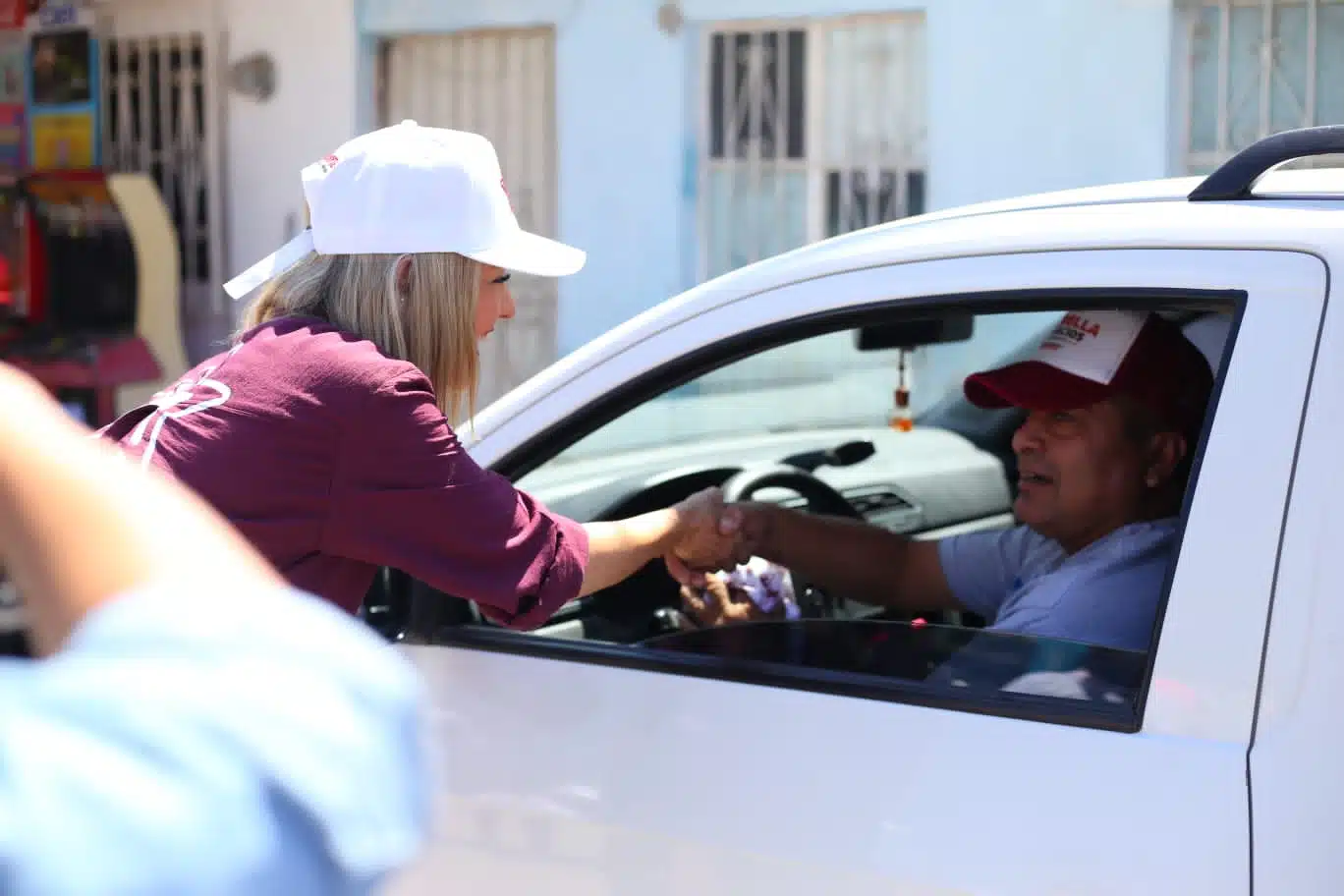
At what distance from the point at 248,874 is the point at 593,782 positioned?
1.44 meters

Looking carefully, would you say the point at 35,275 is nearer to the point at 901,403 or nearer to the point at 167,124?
the point at 167,124

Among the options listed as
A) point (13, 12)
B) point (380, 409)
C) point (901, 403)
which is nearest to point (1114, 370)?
point (901, 403)

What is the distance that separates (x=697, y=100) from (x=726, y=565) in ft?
17.4

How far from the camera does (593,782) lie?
1936mm

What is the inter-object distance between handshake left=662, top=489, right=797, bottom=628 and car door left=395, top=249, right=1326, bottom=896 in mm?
306

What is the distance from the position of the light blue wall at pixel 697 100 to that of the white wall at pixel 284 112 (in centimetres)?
23

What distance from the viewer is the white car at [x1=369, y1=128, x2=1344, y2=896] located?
153 cm

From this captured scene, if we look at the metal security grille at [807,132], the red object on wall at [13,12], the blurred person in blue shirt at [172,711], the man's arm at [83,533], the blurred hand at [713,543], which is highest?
the red object on wall at [13,12]

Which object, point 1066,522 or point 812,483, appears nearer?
point 1066,522

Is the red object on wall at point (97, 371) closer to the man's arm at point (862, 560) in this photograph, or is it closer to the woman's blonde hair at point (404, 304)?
the man's arm at point (862, 560)

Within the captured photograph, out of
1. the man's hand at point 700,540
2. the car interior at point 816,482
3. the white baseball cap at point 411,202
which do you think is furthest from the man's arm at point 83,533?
the man's hand at point 700,540

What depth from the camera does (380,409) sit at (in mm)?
1796

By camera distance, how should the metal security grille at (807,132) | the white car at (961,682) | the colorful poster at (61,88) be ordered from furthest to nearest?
the colorful poster at (61,88) < the metal security grille at (807,132) < the white car at (961,682)

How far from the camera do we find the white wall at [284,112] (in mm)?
8172
